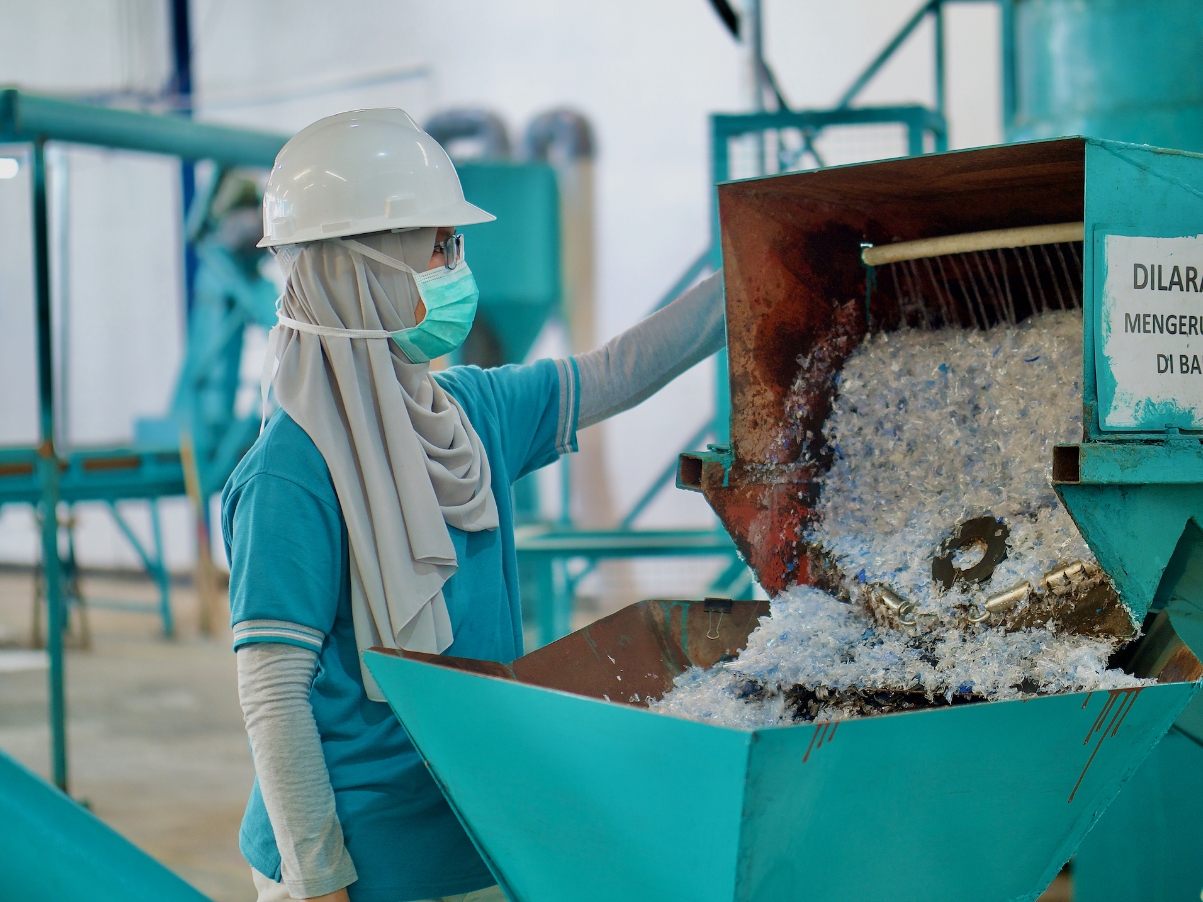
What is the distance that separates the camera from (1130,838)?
221 cm

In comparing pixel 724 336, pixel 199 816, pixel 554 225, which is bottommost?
pixel 199 816

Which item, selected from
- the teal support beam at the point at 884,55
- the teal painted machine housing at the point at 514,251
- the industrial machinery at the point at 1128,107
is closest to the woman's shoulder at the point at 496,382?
the industrial machinery at the point at 1128,107

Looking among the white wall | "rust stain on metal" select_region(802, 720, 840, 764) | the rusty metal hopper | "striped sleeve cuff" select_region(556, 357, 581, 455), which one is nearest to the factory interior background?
the white wall

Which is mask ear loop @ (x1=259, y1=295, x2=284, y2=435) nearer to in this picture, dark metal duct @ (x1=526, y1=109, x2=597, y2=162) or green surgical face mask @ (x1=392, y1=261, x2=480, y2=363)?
green surgical face mask @ (x1=392, y1=261, x2=480, y2=363)

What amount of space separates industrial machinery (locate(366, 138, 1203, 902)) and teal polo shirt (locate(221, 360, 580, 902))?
11 cm

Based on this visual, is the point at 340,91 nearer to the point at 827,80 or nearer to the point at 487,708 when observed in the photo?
the point at 827,80

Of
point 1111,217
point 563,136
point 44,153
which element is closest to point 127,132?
point 44,153

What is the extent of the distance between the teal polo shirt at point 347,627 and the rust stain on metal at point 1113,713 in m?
0.71

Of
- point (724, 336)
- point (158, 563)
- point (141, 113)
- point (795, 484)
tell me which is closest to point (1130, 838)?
point (795, 484)

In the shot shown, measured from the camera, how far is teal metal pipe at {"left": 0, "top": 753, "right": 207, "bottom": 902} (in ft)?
3.71

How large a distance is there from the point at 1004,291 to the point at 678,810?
109 centimetres

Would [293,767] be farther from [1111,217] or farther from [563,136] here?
[563,136]

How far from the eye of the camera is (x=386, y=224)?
1375mm

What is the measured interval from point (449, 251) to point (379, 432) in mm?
266
